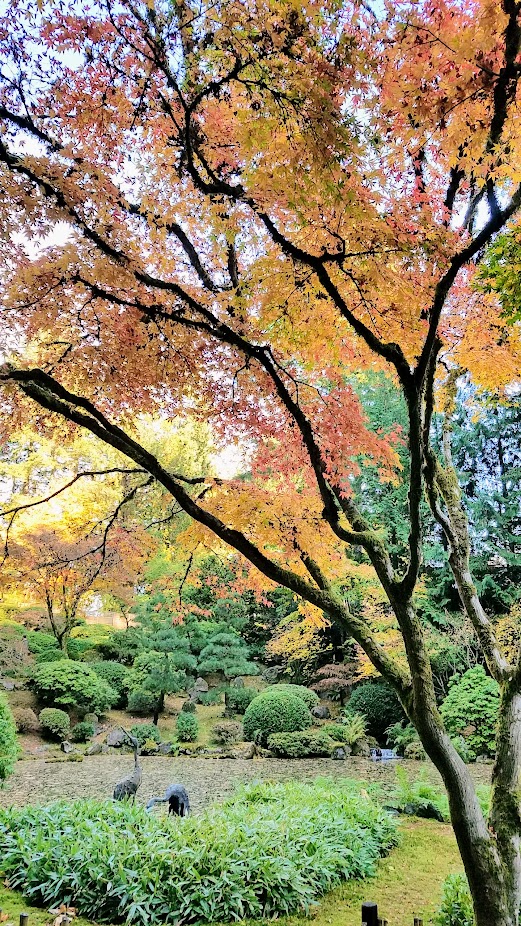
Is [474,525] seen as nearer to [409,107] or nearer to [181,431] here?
[181,431]

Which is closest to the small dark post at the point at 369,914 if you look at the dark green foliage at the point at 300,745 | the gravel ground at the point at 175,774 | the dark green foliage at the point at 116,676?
the gravel ground at the point at 175,774

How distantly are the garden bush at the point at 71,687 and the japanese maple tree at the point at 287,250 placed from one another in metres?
10.5

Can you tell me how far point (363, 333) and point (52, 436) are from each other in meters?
2.53

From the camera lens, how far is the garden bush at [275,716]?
1097cm

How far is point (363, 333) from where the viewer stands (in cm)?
274

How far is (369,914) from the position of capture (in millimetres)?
2484

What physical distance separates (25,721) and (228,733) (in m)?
4.24

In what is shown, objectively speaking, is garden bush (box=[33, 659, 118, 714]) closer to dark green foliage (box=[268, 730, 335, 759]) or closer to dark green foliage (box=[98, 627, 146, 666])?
dark green foliage (box=[98, 627, 146, 666])

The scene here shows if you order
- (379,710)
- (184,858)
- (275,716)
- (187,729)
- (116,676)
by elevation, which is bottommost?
(184,858)

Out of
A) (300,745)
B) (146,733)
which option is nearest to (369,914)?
(300,745)

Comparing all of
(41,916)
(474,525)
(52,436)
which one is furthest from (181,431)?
(41,916)

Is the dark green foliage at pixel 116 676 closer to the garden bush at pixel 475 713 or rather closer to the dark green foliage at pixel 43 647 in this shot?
the dark green foliage at pixel 43 647

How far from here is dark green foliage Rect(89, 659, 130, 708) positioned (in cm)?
1390

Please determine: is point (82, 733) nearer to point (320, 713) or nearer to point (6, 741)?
point (320, 713)
